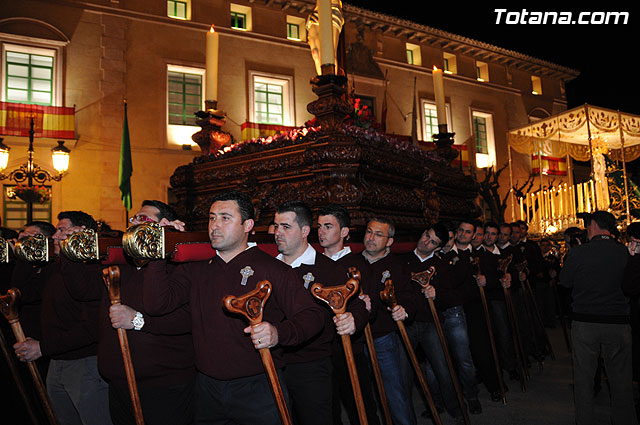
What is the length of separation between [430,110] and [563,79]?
35.0 ft

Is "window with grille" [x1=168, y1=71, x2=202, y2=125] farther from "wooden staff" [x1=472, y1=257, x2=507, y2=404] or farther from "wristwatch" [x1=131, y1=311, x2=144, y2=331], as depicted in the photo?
"wristwatch" [x1=131, y1=311, x2=144, y2=331]

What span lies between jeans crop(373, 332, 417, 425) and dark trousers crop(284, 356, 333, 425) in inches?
37.1

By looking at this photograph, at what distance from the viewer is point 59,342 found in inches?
134

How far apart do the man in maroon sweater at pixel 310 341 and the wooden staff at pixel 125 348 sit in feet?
3.20

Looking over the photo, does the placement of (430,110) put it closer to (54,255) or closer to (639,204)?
(639,204)

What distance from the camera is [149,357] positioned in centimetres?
287

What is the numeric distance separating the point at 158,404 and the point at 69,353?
3.82 ft

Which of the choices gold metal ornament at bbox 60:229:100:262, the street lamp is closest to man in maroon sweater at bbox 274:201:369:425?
gold metal ornament at bbox 60:229:100:262

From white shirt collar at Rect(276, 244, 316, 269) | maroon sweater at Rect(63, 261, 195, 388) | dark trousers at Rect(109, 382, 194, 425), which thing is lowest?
dark trousers at Rect(109, 382, 194, 425)

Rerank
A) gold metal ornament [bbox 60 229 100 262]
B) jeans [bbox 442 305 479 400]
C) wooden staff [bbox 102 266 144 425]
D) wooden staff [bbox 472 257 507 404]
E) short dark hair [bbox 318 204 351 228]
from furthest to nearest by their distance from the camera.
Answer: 1. wooden staff [bbox 472 257 507 404]
2. jeans [bbox 442 305 479 400]
3. short dark hair [bbox 318 204 351 228]
4. wooden staff [bbox 102 266 144 425]
5. gold metal ornament [bbox 60 229 100 262]

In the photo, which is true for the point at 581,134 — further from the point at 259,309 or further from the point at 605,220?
the point at 259,309

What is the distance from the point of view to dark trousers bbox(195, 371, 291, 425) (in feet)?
8.46

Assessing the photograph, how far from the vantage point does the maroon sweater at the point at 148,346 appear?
285 cm

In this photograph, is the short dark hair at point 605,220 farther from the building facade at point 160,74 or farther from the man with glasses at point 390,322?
the building facade at point 160,74
